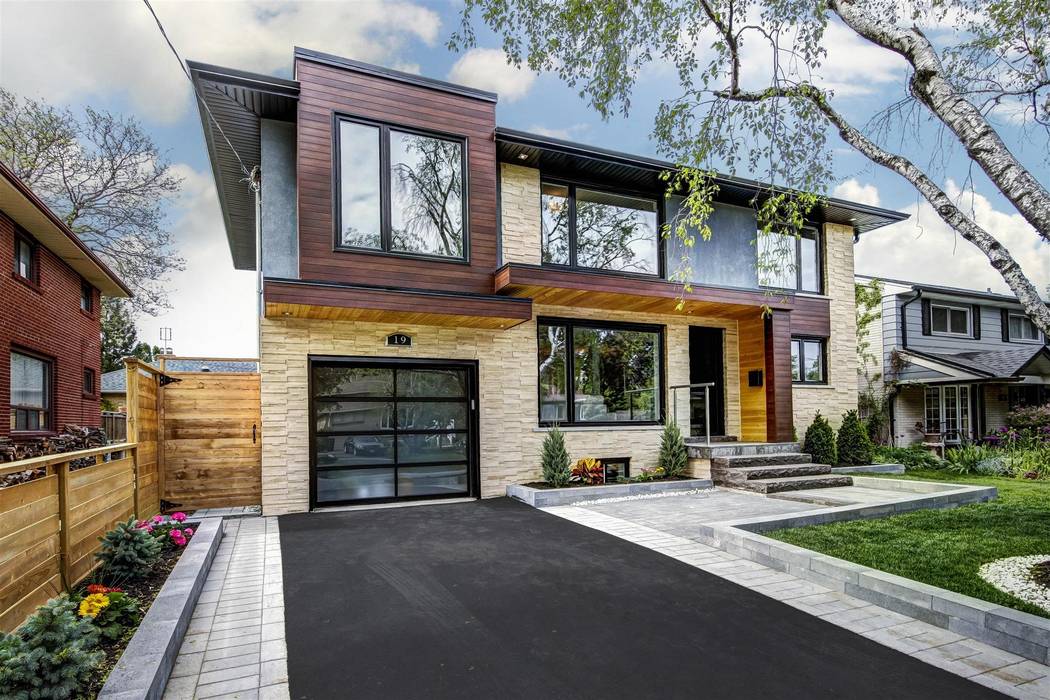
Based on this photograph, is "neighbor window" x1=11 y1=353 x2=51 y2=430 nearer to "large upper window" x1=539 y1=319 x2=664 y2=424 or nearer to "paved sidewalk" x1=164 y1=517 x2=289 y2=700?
"paved sidewalk" x1=164 y1=517 x2=289 y2=700

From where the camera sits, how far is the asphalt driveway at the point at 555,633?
279 centimetres

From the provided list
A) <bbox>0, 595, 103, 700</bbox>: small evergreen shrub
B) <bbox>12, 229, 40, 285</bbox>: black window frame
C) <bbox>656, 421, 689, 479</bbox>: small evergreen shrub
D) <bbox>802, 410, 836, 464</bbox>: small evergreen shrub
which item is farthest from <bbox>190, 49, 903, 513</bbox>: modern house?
<bbox>0, 595, 103, 700</bbox>: small evergreen shrub

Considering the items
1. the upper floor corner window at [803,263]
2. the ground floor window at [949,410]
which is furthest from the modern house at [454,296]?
the ground floor window at [949,410]

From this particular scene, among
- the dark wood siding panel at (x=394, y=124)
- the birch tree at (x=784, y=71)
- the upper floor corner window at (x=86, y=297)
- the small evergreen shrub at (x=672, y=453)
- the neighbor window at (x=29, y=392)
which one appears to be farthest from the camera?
the upper floor corner window at (x=86, y=297)

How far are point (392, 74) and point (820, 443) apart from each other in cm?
933

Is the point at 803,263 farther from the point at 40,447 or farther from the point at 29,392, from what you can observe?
the point at 29,392

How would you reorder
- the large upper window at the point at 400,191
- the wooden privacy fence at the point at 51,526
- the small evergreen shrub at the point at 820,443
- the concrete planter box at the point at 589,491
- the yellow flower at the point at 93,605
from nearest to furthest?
the wooden privacy fence at the point at 51,526 < the yellow flower at the point at 93,605 < the large upper window at the point at 400,191 < the concrete planter box at the point at 589,491 < the small evergreen shrub at the point at 820,443

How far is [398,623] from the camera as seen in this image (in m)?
3.61

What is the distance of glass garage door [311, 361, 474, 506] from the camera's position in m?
7.59

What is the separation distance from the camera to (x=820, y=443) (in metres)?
10.2

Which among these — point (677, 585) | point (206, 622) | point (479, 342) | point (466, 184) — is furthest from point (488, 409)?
point (206, 622)

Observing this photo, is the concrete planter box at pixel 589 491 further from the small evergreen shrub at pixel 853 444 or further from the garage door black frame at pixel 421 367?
the small evergreen shrub at pixel 853 444

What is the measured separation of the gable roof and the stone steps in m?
11.5

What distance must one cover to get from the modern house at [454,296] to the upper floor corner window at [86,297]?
20.0 ft
